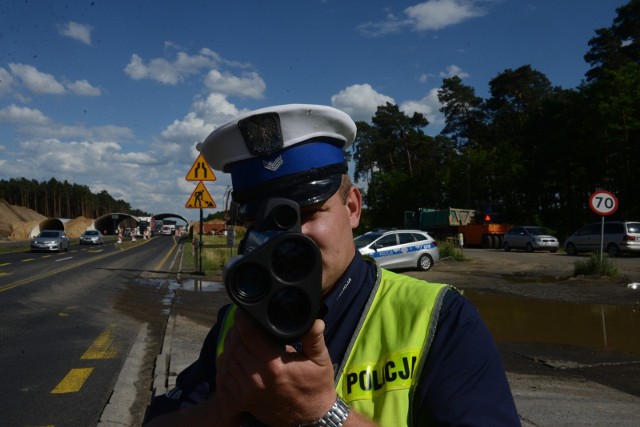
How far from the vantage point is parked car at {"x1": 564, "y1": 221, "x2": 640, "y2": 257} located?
76.8 ft

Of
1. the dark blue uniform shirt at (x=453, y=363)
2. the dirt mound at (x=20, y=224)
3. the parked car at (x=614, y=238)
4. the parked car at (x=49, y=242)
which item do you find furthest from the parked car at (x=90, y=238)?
the dark blue uniform shirt at (x=453, y=363)

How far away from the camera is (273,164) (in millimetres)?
1595

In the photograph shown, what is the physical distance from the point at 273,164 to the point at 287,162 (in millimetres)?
40

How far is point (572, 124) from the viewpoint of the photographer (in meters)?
45.3

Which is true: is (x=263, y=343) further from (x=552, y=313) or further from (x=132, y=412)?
(x=552, y=313)

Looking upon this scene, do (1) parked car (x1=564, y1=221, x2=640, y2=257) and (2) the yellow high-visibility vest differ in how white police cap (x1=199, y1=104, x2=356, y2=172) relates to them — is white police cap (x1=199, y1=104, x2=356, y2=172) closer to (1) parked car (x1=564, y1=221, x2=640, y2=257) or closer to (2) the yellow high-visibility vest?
(2) the yellow high-visibility vest

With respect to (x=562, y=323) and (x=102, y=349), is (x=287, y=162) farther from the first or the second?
(x=562, y=323)

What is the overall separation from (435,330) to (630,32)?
52.3 m

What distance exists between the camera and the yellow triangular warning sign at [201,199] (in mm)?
17031

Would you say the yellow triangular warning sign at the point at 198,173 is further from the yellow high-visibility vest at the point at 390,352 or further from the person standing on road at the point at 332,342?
the yellow high-visibility vest at the point at 390,352

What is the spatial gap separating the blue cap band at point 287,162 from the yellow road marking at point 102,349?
6076mm

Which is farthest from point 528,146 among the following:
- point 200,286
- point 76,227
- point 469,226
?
point 76,227

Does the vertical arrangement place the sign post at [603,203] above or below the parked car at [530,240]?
above

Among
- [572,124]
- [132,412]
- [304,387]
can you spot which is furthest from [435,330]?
[572,124]
